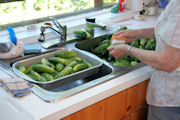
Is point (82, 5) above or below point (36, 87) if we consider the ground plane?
above

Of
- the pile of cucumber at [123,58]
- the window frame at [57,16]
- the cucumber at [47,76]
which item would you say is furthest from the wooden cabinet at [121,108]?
the window frame at [57,16]

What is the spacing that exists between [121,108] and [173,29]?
0.53m

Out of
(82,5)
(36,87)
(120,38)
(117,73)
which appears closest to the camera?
(36,87)

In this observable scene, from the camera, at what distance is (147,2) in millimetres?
2479

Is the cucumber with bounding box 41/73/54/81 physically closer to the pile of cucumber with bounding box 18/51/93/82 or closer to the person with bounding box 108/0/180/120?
the pile of cucumber with bounding box 18/51/93/82

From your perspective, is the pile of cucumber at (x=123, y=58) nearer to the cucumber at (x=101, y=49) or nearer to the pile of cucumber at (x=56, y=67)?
the cucumber at (x=101, y=49)

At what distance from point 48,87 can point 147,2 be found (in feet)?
5.25

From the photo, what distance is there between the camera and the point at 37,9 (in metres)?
2.12

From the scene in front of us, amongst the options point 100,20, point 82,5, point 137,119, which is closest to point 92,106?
point 137,119

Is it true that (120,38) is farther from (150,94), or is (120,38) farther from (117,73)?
(150,94)

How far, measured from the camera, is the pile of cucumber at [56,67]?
4.51 ft

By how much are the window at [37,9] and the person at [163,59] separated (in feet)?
2.73

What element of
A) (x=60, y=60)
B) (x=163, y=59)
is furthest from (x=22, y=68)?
(x=163, y=59)

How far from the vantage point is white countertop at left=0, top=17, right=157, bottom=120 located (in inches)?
38.9
